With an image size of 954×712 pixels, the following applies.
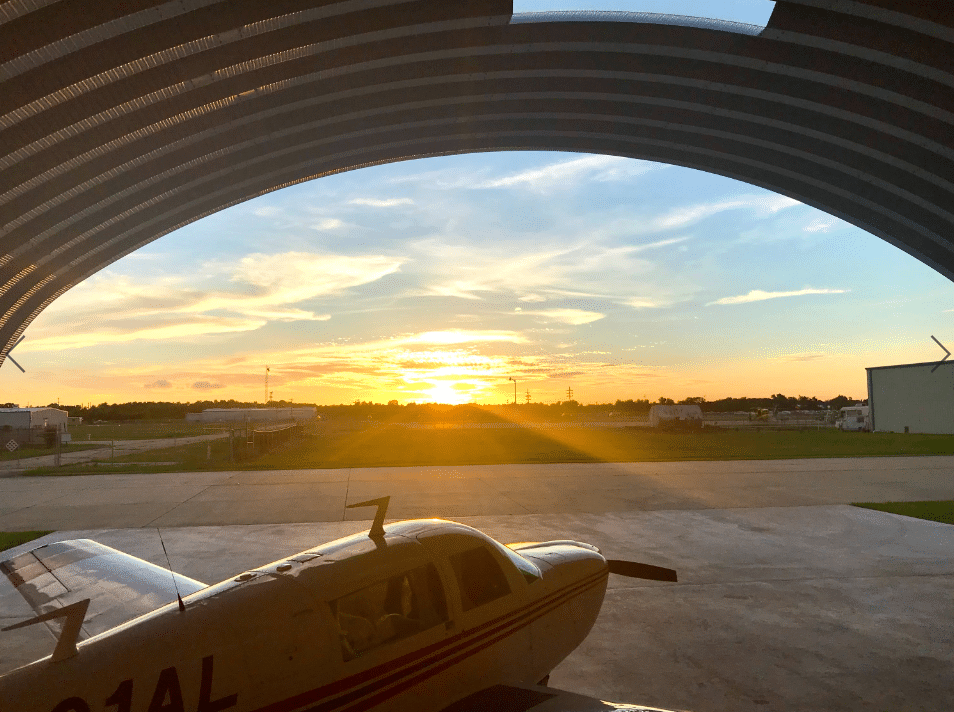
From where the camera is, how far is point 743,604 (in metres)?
8.47

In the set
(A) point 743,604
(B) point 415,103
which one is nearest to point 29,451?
(B) point 415,103

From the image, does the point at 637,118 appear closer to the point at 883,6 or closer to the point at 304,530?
the point at 883,6

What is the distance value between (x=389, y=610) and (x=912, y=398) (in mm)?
63353

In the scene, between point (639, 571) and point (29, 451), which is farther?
point (29, 451)

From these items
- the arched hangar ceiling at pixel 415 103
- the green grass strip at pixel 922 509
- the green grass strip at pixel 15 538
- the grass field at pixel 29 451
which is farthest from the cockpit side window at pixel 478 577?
the grass field at pixel 29 451

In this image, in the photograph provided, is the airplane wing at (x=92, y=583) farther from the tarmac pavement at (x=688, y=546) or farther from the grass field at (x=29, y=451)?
the grass field at (x=29, y=451)

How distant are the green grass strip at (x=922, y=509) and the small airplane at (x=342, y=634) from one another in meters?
12.8

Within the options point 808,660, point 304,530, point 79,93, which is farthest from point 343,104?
point 808,660

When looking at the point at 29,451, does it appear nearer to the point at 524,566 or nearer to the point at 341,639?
the point at 524,566

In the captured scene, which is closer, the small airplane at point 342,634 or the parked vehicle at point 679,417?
the small airplane at point 342,634

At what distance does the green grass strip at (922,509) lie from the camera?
14633 mm

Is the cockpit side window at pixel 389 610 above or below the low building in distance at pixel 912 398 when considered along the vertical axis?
below

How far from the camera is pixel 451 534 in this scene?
5.02 m

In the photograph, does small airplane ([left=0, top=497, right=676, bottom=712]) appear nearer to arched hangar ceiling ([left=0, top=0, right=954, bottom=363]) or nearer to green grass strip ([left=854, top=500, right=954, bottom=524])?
arched hangar ceiling ([left=0, top=0, right=954, bottom=363])
